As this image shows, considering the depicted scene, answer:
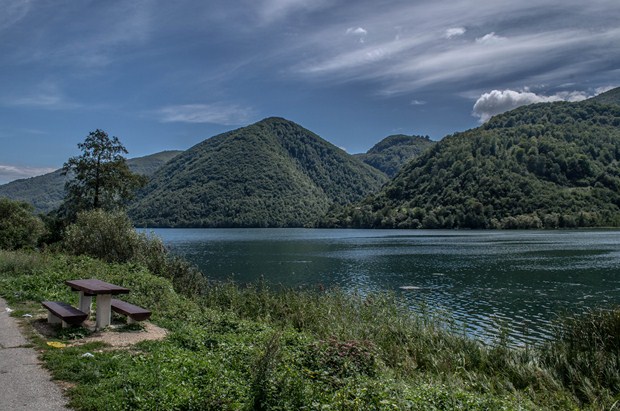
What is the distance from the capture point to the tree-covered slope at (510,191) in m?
146

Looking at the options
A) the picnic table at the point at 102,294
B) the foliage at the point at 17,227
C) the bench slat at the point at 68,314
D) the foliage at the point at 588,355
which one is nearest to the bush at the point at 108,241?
the foliage at the point at 17,227

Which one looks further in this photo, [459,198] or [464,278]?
[459,198]

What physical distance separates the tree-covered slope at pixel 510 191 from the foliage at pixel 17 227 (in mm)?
134249

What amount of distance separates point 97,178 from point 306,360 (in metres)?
30.1

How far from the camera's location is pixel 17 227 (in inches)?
1431

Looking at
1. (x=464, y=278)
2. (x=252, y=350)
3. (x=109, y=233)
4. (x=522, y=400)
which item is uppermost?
(x=109, y=233)

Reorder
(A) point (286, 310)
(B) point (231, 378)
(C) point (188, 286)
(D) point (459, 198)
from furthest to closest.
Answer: (D) point (459, 198) < (C) point (188, 286) < (A) point (286, 310) < (B) point (231, 378)

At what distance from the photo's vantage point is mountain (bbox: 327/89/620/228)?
A: 145625 millimetres

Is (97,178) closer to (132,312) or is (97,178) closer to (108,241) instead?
(108,241)

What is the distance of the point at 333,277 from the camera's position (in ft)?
139

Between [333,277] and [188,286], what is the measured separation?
2093cm

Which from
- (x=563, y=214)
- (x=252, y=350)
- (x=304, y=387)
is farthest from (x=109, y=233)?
(x=563, y=214)

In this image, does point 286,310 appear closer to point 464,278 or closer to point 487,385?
point 487,385

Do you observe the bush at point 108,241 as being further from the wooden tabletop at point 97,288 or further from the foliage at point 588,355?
the foliage at point 588,355
